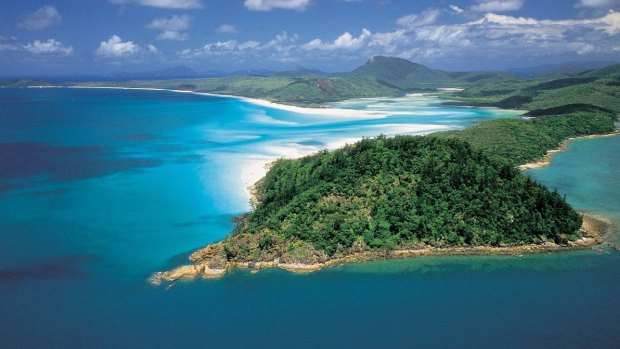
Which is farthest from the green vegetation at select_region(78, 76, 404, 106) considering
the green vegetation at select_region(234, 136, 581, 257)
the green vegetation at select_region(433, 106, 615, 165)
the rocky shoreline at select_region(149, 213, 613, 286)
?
the rocky shoreline at select_region(149, 213, 613, 286)

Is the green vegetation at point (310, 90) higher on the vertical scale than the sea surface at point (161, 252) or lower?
higher

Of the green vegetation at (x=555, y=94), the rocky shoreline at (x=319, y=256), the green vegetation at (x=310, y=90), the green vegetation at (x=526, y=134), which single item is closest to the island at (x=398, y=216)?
the rocky shoreline at (x=319, y=256)

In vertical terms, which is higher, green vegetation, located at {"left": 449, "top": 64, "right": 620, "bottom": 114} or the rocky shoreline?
green vegetation, located at {"left": 449, "top": 64, "right": 620, "bottom": 114}

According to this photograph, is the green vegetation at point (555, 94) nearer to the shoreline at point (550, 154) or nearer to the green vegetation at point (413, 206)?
the shoreline at point (550, 154)

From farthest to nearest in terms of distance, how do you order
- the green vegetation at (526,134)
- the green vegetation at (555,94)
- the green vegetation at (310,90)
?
the green vegetation at (310,90)
the green vegetation at (555,94)
the green vegetation at (526,134)

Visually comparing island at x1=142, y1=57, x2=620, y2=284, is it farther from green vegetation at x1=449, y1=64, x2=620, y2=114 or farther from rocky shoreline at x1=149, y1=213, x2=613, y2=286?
green vegetation at x1=449, y1=64, x2=620, y2=114

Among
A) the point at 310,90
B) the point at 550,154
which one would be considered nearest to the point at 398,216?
the point at 550,154

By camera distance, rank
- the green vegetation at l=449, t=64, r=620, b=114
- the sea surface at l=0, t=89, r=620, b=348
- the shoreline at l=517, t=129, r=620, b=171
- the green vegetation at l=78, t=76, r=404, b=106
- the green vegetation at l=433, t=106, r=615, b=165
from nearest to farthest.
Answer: the sea surface at l=0, t=89, r=620, b=348 < the shoreline at l=517, t=129, r=620, b=171 < the green vegetation at l=433, t=106, r=615, b=165 < the green vegetation at l=449, t=64, r=620, b=114 < the green vegetation at l=78, t=76, r=404, b=106
